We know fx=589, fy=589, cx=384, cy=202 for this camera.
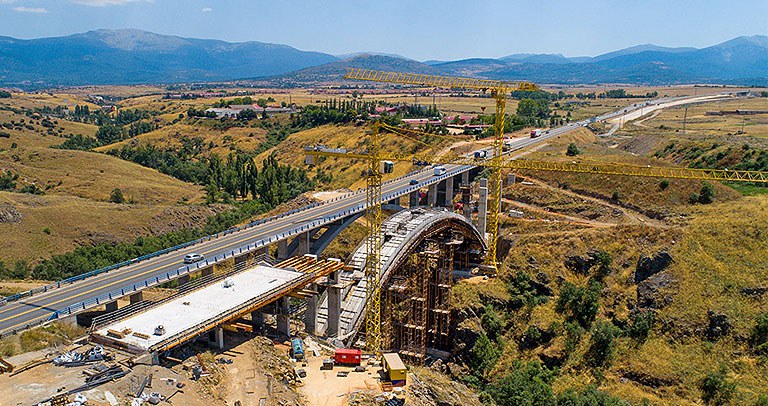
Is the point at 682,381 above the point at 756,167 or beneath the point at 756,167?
beneath

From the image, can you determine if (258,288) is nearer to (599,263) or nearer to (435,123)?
(599,263)

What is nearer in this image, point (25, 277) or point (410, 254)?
point (410, 254)

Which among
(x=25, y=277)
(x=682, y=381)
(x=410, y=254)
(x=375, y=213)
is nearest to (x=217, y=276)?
(x=375, y=213)

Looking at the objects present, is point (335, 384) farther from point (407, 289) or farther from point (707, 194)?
point (707, 194)

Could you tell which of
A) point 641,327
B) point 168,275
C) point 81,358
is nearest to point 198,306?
point 168,275

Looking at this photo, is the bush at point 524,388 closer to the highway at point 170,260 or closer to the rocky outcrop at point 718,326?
the rocky outcrop at point 718,326

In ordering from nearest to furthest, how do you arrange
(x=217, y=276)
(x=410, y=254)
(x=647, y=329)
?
(x=217, y=276) < (x=647, y=329) < (x=410, y=254)
